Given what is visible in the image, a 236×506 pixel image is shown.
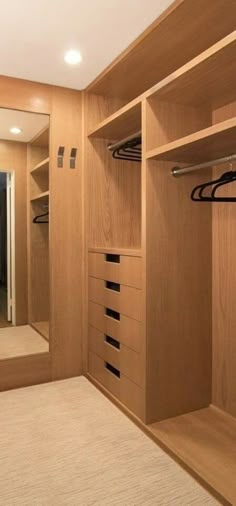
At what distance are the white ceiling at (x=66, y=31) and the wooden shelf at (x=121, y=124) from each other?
34 cm

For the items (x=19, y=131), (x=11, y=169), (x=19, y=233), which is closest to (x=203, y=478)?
(x=19, y=233)

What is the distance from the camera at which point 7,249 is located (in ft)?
8.57

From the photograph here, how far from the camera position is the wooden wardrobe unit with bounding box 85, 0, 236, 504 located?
6.10 ft

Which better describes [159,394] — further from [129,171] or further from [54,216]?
[129,171]

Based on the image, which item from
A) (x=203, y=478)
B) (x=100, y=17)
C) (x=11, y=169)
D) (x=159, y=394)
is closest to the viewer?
(x=203, y=478)

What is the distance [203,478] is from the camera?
1.57 meters

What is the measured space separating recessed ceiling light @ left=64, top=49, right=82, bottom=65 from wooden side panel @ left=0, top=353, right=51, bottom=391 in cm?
203

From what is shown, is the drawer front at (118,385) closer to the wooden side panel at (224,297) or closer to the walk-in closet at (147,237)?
the walk-in closet at (147,237)

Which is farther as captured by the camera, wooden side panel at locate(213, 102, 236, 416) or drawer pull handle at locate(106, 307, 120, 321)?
drawer pull handle at locate(106, 307, 120, 321)

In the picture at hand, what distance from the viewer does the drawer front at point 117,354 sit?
210 cm

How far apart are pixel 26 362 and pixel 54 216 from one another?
1096 mm

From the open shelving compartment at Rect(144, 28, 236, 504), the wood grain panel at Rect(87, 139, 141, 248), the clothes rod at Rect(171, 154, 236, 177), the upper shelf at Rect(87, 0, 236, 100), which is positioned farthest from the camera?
the wood grain panel at Rect(87, 139, 141, 248)

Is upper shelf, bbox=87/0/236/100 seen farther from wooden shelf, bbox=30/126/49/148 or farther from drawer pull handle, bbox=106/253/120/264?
drawer pull handle, bbox=106/253/120/264

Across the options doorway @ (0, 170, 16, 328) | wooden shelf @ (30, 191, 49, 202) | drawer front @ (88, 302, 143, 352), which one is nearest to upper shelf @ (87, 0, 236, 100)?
wooden shelf @ (30, 191, 49, 202)
